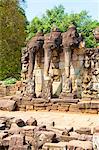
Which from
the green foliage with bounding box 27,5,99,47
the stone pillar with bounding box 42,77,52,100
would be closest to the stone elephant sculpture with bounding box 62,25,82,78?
the stone pillar with bounding box 42,77,52,100

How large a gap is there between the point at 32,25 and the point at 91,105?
18468 millimetres

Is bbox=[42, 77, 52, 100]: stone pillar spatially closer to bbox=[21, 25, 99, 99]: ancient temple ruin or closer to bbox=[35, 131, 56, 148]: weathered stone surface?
bbox=[21, 25, 99, 99]: ancient temple ruin

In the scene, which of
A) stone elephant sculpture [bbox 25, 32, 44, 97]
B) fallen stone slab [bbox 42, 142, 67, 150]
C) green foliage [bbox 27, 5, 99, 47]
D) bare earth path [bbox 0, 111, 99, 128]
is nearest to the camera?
fallen stone slab [bbox 42, 142, 67, 150]

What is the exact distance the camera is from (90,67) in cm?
1111

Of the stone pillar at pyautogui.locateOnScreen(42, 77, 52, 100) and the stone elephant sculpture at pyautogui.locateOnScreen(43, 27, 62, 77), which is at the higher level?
the stone elephant sculpture at pyautogui.locateOnScreen(43, 27, 62, 77)

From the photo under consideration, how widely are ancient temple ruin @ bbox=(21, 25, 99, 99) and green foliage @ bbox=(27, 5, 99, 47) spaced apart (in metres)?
15.0

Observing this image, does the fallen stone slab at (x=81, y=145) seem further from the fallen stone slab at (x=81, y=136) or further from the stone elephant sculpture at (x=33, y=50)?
the stone elephant sculpture at (x=33, y=50)

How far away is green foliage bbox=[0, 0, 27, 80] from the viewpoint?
24.1 metres

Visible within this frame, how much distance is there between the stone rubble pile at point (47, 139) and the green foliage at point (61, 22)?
2001cm

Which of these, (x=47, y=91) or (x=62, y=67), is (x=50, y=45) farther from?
(x=47, y=91)

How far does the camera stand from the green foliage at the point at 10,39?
24.1 metres

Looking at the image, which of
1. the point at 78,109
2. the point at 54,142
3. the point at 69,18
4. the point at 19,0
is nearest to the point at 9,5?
the point at 19,0

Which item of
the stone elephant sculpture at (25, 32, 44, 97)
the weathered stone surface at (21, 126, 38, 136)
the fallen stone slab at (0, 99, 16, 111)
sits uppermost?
the stone elephant sculpture at (25, 32, 44, 97)

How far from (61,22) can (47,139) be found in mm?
22650
